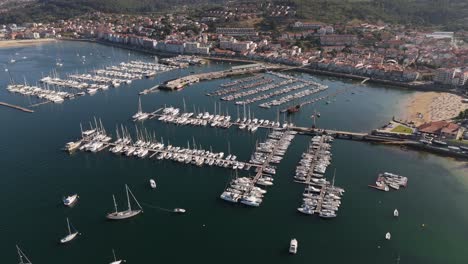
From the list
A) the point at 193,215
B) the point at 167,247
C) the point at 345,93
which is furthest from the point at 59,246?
the point at 345,93

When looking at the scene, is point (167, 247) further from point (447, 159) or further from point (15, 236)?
point (447, 159)

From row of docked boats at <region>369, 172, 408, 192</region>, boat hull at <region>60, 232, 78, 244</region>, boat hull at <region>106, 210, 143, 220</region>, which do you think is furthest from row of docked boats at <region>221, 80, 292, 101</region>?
boat hull at <region>60, 232, 78, 244</region>

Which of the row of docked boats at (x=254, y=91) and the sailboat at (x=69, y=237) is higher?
the row of docked boats at (x=254, y=91)

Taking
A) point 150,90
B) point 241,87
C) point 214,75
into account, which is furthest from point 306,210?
point 214,75

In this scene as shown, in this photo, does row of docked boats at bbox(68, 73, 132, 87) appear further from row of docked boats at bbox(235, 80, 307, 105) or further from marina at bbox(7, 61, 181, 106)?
row of docked boats at bbox(235, 80, 307, 105)

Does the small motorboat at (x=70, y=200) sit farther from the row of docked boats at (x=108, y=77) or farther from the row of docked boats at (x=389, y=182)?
the row of docked boats at (x=108, y=77)

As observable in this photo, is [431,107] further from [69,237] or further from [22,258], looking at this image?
[22,258]

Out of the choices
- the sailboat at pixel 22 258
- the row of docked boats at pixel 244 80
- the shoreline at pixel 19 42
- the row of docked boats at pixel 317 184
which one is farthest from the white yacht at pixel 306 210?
the shoreline at pixel 19 42
